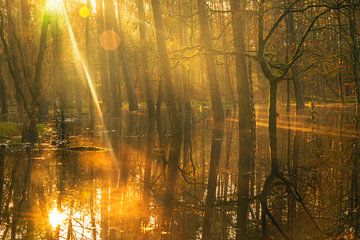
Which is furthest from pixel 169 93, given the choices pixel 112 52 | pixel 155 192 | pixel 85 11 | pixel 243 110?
pixel 112 52

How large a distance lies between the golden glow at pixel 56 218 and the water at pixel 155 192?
0.02 meters

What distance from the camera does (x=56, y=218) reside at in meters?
6.91

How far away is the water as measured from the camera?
632 cm

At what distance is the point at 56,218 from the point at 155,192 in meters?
2.22

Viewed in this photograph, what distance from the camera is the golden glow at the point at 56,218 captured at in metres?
6.63

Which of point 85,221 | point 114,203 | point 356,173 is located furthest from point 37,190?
point 356,173

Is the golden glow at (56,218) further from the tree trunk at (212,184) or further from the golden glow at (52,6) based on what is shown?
the golden glow at (52,6)

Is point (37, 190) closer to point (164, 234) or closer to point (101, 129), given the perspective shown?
point (164, 234)

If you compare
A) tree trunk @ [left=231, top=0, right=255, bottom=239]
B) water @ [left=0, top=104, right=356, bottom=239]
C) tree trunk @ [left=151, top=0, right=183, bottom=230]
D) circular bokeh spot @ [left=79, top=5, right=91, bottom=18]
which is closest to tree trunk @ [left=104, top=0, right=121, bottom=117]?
circular bokeh spot @ [left=79, top=5, right=91, bottom=18]

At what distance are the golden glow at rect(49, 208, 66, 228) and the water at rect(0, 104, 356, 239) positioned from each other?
0.6 inches

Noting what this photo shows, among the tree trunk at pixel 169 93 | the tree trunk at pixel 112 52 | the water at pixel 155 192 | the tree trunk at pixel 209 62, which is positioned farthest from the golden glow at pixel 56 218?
the tree trunk at pixel 112 52

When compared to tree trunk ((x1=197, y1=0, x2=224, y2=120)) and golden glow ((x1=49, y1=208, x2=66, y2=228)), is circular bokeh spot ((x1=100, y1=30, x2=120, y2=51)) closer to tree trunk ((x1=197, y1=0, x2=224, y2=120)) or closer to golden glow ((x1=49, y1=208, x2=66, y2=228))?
tree trunk ((x1=197, y1=0, x2=224, y2=120))

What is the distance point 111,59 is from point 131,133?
49.9 ft

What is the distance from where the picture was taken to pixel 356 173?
9.97m
